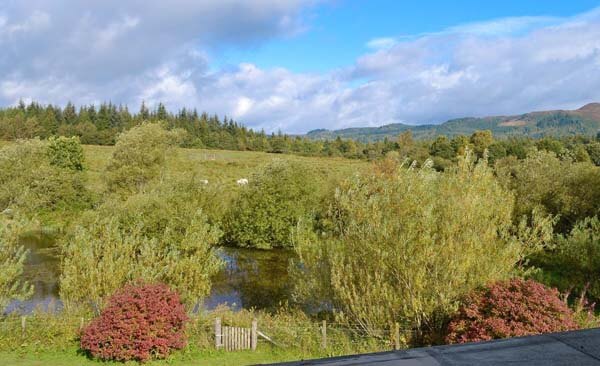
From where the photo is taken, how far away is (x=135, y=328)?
646 inches

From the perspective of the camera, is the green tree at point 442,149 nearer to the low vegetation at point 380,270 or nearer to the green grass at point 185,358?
the low vegetation at point 380,270

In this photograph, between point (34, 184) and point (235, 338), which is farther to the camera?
point (34, 184)

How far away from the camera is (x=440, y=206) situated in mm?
16250

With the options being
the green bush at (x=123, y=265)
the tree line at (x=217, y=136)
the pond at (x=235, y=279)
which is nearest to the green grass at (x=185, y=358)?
the green bush at (x=123, y=265)

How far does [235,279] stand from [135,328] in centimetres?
1740

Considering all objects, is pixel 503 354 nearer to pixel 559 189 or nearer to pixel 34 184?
pixel 559 189

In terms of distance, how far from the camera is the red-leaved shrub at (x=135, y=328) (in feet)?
53.7

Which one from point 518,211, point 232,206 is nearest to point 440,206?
point 518,211

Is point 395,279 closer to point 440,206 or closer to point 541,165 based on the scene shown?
point 440,206

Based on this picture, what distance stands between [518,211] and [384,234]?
2271cm

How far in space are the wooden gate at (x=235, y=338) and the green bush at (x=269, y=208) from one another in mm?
23756

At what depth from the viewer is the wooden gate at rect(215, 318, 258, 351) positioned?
1842cm

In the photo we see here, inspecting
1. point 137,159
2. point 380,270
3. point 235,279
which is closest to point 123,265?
point 380,270

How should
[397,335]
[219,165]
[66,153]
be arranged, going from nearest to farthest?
[397,335], [66,153], [219,165]
